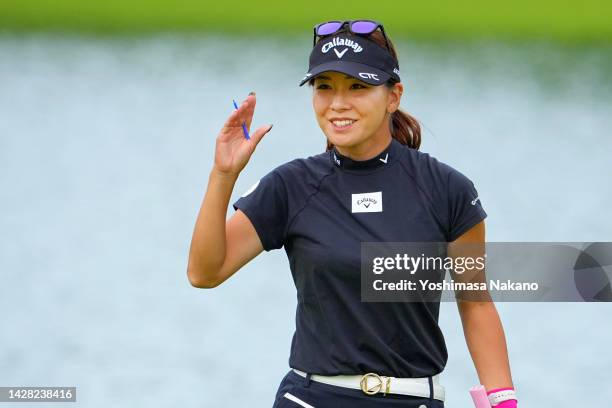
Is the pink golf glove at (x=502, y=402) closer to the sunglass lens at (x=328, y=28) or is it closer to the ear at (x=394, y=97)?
the ear at (x=394, y=97)

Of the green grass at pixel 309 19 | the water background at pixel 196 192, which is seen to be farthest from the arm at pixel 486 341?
the green grass at pixel 309 19

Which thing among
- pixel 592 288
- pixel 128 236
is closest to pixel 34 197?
pixel 128 236

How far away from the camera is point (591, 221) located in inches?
298

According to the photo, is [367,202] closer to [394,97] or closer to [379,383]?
[394,97]

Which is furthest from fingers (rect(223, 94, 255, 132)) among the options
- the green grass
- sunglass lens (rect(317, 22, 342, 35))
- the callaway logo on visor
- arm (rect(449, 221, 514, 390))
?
the green grass

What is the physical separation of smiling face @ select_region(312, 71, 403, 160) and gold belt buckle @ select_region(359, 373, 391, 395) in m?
0.48

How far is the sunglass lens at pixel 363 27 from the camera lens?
9.78 ft

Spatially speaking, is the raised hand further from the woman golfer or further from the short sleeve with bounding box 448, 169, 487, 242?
the short sleeve with bounding box 448, 169, 487, 242

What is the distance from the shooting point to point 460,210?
2.92 meters

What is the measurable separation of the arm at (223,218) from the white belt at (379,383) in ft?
0.95

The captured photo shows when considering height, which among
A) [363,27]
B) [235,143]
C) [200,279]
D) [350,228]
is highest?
[363,27]

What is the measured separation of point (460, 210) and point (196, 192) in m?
→ 5.01

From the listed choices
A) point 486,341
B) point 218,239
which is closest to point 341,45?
point 218,239

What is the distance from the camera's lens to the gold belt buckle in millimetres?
2816
